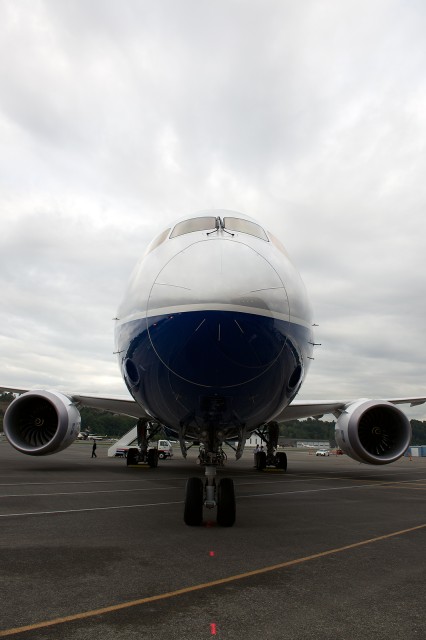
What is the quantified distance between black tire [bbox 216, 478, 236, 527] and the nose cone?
1.61 m

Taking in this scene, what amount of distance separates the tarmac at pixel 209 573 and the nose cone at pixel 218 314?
2030 millimetres

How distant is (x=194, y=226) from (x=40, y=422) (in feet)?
29.7

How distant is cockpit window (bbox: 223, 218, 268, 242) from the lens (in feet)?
22.2

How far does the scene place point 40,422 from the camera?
1347cm

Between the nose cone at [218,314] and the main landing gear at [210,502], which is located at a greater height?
the nose cone at [218,314]

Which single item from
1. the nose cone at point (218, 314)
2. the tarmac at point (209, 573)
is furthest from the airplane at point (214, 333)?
the tarmac at point (209, 573)

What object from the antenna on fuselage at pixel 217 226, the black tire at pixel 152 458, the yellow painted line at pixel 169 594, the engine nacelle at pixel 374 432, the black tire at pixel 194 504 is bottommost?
the yellow painted line at pixel 169 594

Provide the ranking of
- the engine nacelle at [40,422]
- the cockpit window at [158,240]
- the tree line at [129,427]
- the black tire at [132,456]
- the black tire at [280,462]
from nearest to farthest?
1. the cockpit window at [158,240]
2. the engine nacelle at [40,422]
3. the black tire at [280,462]
4. the black tire at [132,456]
5. the tree line at [129,427]

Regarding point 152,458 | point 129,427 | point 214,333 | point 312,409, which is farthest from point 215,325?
point 129,427

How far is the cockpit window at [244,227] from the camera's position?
6.77 m

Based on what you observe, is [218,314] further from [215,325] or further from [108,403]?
[108,403]

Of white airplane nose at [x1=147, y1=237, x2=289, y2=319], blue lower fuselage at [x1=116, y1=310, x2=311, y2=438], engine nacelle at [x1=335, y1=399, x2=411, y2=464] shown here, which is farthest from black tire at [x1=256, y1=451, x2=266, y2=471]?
white airplane nose at [x1=147, y1=237, x2=289, y2=319]

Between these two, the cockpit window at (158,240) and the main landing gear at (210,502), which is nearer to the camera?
the main landing gear at (210,502)

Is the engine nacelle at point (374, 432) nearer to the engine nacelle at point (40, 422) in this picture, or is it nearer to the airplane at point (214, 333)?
the airplane at point (214, 333)
